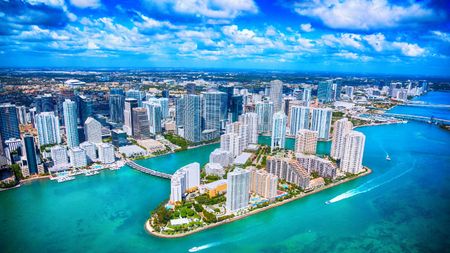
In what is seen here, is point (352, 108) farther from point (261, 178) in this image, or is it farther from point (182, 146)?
point (261, 178)

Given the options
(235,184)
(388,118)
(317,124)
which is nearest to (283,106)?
(317,124)

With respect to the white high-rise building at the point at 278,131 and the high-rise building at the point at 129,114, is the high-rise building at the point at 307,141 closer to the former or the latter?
the white high-rise building at the point at 278,131

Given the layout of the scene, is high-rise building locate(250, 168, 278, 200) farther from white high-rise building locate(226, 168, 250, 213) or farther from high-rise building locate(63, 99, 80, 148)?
high-rise building locate(63, 99, 80, 148)

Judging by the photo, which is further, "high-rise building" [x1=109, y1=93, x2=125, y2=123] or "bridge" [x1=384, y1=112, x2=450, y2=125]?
"bridge" [x1=384, y1=112, x2=450, y2=125]

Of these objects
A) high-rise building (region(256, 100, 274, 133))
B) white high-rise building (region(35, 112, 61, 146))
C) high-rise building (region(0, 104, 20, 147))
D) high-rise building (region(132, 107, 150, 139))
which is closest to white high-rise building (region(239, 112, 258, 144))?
high-rise building (region(256, 100, 274, 133))

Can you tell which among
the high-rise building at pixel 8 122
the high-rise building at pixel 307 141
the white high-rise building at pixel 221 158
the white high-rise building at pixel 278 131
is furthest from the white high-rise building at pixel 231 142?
the high-rise building at pixel 8 122

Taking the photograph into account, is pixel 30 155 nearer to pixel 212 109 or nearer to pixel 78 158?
pixel 78 158
